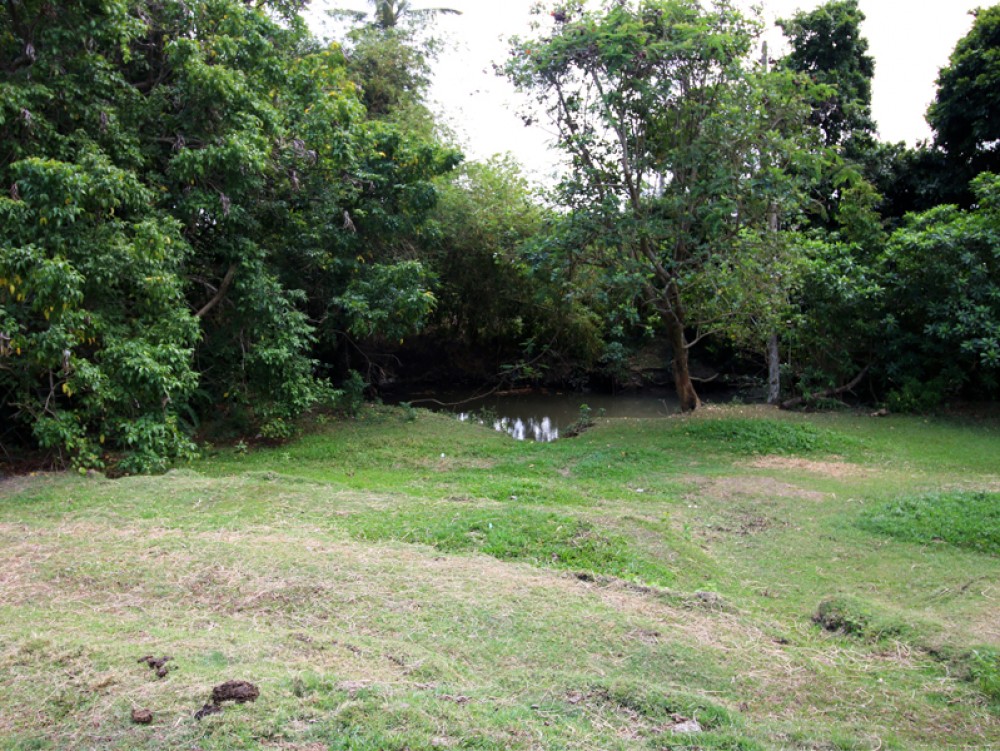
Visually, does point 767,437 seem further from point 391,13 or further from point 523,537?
point 391,13

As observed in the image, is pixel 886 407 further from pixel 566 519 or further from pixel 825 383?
pixel 566 519

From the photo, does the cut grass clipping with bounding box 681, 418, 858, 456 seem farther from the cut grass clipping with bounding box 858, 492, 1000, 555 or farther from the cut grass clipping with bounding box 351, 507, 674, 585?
the cut grass clipping with bounding box 351, 507, 674, 585

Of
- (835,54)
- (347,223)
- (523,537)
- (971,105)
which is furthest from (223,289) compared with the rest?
(971,105)

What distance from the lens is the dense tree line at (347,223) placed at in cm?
825

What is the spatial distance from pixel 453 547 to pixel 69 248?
5.33m

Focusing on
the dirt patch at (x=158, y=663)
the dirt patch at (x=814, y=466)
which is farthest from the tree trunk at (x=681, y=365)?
the dirt patch at (x=158, y=663)

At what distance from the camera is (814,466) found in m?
9.89

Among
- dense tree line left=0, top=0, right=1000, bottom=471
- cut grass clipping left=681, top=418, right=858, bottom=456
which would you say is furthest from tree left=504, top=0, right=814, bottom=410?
cut grass clipping left=681, top=418, right=858, bottom=456

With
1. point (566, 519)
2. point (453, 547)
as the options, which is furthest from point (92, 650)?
point (566, 519)

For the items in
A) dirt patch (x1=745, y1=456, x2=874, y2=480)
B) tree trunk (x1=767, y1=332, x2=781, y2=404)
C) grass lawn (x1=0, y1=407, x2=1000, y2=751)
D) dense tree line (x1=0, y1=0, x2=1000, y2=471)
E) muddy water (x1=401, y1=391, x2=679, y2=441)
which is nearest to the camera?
grass lawn (x1=0, y1=407, x2=1000, y2=751)

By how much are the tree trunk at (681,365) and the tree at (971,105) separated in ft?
27.2

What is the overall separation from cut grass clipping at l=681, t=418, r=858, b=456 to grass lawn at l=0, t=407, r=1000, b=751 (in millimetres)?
1684

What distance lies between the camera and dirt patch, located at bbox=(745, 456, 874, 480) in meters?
9.49

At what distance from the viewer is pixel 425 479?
909 centimetres
